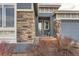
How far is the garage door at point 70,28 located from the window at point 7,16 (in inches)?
24.7

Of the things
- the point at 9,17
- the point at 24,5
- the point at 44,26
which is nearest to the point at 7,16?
the point at 9,17

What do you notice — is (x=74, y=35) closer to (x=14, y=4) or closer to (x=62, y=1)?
(x=62, y=1)

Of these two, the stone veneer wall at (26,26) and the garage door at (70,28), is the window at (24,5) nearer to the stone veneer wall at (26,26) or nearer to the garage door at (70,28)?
the stone veneer wall at (26,26)

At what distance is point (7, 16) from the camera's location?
6.06ft

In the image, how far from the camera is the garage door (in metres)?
1.80

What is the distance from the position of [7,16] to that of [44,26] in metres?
0.47

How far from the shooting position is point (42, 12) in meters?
1.81

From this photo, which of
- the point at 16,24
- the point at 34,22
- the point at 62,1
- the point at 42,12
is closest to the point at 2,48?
the point at 16,24

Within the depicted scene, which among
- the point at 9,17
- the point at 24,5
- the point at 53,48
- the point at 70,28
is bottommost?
the point at 53,48

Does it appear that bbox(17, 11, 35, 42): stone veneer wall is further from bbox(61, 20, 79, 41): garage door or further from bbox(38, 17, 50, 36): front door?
bbox(61, 20, 79, 41): garage door

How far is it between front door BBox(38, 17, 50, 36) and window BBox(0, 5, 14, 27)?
0.35 meters

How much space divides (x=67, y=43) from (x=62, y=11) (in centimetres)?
39

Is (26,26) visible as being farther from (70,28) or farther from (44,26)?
(70,28)

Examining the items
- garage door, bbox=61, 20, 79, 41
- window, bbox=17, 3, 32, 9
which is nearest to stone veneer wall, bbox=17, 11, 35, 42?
window, bbox=17, 3, 32, 9
